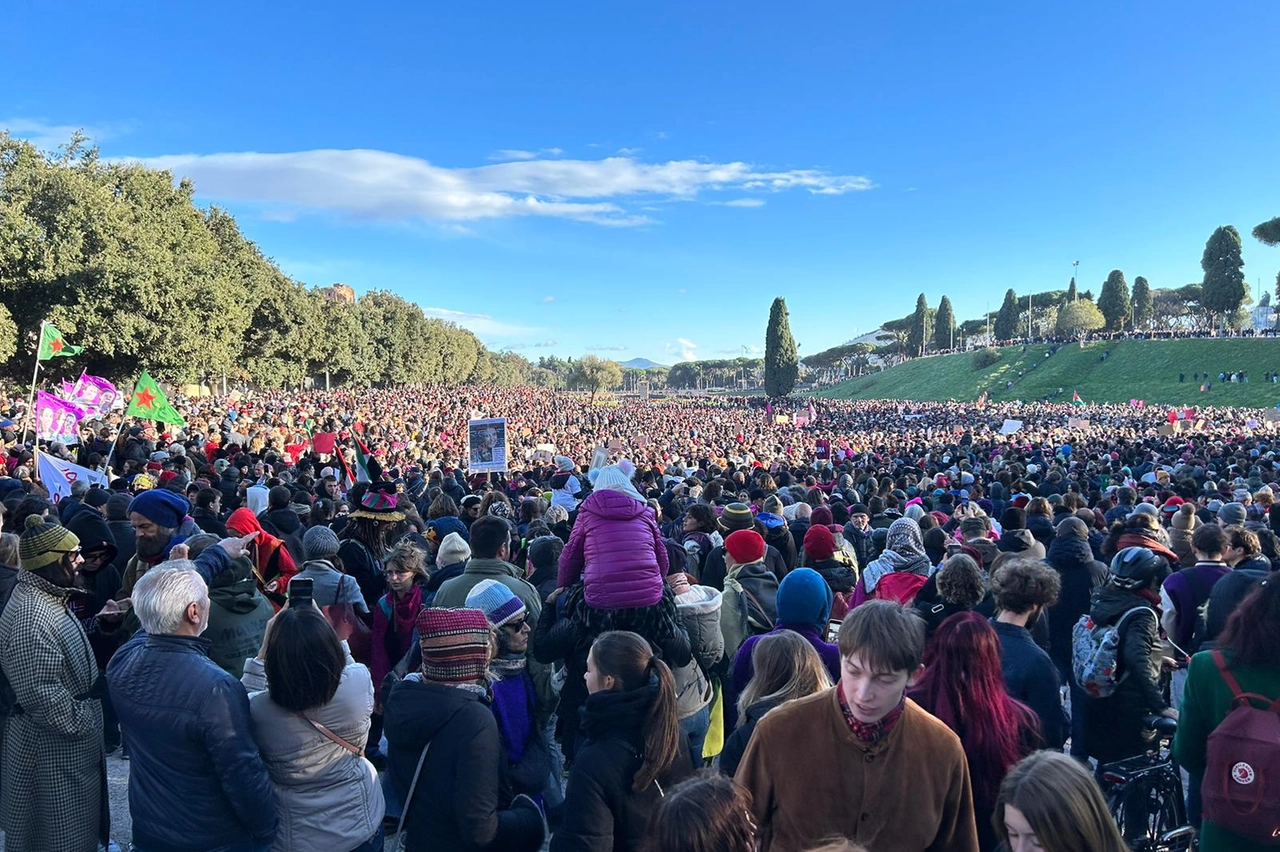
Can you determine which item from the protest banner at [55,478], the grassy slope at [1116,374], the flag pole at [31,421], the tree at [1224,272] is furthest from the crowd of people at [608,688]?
the tree at [1224,272]

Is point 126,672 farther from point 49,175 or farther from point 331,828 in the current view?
point 49,175

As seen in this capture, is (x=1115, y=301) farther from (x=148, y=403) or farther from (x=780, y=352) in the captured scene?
(x=148, y=403)

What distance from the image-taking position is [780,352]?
2960 inches

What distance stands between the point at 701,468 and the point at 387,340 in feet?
167

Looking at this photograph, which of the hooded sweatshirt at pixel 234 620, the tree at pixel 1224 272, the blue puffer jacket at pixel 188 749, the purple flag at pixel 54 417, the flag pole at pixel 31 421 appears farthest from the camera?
the tree at pixel 1224 272

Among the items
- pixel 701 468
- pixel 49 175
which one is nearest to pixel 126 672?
pixel 701 468

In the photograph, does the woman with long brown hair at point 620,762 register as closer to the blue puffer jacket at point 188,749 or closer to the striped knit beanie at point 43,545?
the blue puffer jacket at point 188,749

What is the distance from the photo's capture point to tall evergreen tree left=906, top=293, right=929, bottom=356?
107969mm

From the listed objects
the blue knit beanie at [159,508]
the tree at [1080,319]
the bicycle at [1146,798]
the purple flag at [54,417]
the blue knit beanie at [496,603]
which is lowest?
the bicycle at [1146,798]

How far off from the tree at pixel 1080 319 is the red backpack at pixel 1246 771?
293ft

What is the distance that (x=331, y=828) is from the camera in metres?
2.73

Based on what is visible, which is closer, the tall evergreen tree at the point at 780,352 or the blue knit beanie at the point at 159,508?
the blue knit beanie at the point at 159,508

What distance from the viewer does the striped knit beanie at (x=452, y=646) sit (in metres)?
2.61

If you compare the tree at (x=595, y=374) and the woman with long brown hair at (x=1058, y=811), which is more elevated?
the tree at (x=595, y=374)
